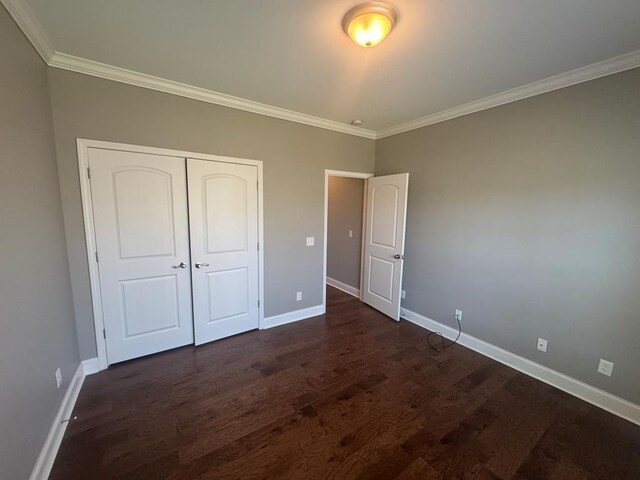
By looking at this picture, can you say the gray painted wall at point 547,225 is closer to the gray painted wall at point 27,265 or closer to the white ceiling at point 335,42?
the white ceiling at point 335,42

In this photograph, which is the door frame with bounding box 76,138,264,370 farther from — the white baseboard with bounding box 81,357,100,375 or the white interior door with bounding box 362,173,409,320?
the white interior door with bounding box 362,173,409,320

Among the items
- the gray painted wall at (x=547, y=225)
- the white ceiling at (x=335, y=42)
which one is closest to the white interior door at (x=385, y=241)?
the gray painted wall at (x=547, y=225)

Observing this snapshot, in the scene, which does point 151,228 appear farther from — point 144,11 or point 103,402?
point 144,11

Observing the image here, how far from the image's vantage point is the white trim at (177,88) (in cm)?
204

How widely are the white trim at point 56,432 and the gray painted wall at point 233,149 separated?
0.33 m

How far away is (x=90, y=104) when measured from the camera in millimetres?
2150

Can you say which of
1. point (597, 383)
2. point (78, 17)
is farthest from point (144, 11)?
point (597, 383)

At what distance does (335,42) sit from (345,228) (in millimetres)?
3245

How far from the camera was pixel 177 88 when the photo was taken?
8.01 ft

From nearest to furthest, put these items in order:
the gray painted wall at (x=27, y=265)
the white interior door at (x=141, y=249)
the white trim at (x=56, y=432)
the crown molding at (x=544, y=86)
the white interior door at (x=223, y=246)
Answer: the gray painted wall at (x=27, y=265) < the white trim at (x=56, y=432) < the crown molding at (x=544, y=86) < the white interior door at (x=141, y=249) < the white interior door at (x=223, y=246)

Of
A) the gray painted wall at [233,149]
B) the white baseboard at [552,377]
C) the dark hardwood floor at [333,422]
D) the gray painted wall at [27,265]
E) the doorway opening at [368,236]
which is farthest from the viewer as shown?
the doorway opening at [368,236]

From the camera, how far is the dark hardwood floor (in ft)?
5.17

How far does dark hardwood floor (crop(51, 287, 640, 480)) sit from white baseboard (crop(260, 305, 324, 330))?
0.60 meters

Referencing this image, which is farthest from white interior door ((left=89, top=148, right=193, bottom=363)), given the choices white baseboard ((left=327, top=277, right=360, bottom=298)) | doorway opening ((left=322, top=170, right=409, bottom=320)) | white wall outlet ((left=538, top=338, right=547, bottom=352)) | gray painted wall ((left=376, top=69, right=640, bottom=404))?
white wall outlet ((left=538, top=338, right=547, bottom=352))
